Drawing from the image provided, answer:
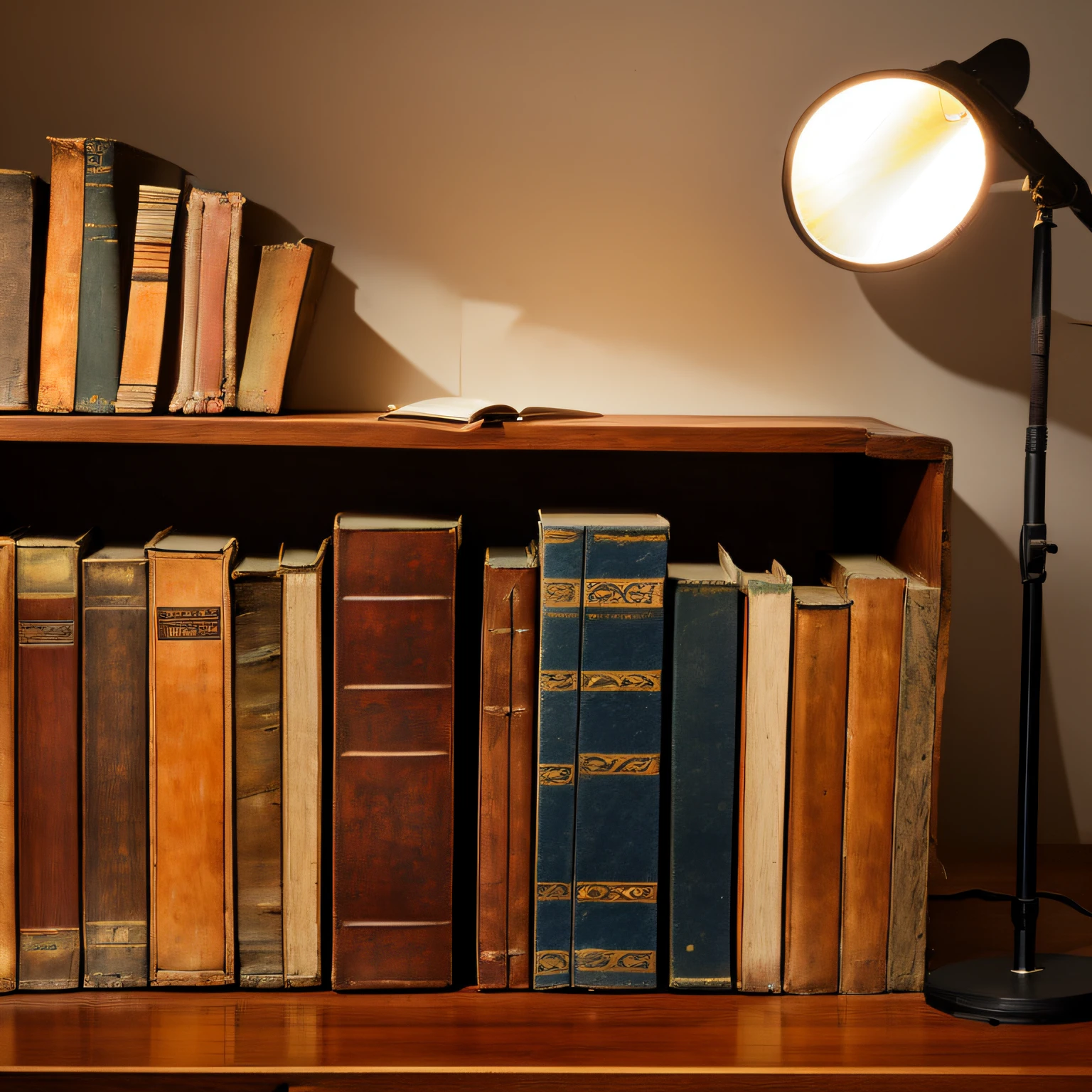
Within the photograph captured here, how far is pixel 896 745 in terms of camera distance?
946 millimetres

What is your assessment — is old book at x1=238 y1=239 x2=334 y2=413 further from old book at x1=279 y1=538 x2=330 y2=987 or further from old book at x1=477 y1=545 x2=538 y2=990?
old book at x1=477 y1=545 x2=538 y2=990

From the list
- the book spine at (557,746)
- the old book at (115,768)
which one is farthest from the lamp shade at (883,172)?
the old book at (115,768)

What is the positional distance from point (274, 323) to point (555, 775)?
55 centimetres

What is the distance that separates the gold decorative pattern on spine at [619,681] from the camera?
0.93 m

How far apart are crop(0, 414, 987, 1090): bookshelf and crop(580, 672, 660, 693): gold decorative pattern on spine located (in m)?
0.17

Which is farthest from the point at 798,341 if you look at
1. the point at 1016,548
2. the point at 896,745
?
the point at 896,745

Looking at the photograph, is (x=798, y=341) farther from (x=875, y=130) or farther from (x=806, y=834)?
(x=806, y=834)

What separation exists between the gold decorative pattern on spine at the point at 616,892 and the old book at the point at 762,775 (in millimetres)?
96

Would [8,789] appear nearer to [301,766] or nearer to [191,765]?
[191,765]

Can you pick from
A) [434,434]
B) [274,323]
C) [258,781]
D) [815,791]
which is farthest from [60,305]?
[815,791]

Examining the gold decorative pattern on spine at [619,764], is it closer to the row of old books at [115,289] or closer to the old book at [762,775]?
the old book at [762,775]

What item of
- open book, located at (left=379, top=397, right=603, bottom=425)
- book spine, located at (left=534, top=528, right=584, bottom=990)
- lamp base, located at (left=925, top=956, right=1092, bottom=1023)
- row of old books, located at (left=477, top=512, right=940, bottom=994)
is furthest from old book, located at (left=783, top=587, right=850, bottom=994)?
open book, located at (left=379, top=397, right=603, bottom=425)

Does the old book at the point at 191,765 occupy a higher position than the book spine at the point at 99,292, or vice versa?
the book spine at the point at 99,292

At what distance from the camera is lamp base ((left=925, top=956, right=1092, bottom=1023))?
913 millimetres
